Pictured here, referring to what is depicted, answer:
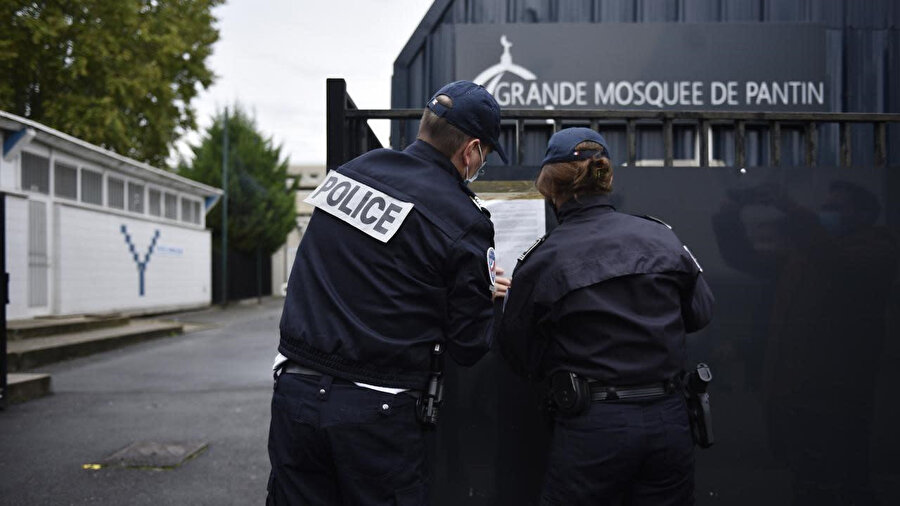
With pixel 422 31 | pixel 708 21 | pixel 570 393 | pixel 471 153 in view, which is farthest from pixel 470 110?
pixel 708 21

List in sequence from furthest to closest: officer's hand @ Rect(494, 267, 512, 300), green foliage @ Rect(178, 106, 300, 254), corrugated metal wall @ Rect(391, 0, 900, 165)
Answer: green foliage @ Rect(178, 106, 300, 254), corrugated metal wall @ Rect(391, 0, 900, 165), officer's hand @ Rect(494, 267, 512, 300)

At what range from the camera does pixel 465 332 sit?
2.15 meters

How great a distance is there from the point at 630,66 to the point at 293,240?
142 ft

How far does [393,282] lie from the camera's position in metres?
2.08

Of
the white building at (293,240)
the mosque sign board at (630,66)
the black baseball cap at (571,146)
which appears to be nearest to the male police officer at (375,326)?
the black baseball cap at (571,146)

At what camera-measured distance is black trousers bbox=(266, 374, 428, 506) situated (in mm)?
2035

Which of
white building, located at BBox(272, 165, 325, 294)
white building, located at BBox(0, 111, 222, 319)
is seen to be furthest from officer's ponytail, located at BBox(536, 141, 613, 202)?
white building, located at BBox(272, 165, 325, 294)

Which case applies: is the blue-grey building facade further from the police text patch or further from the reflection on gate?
the police text patch

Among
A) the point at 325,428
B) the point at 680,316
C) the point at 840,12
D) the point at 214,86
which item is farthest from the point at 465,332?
the point at 214,86

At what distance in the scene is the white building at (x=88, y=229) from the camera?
1254 centimetres

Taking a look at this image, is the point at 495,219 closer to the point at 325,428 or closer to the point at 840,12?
the point at 325,428

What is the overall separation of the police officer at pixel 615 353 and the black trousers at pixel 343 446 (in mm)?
502

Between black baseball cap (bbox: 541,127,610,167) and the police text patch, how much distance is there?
59 cm

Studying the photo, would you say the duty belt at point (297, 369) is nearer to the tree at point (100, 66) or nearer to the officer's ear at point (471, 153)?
the officer's ear at point (471, 153)
